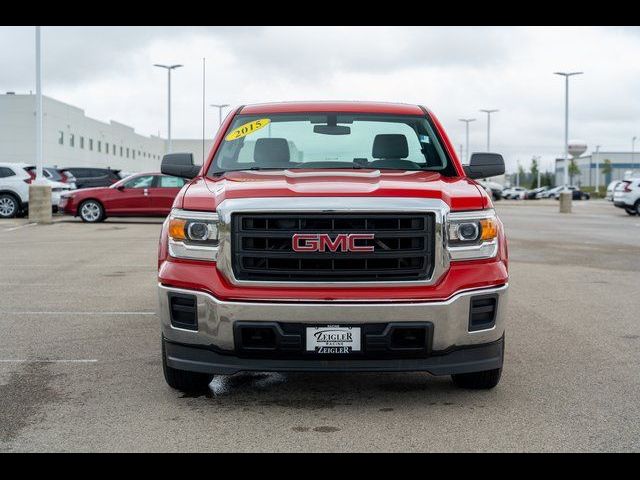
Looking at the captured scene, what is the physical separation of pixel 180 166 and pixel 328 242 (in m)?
2.12

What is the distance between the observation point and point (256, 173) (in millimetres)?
5637

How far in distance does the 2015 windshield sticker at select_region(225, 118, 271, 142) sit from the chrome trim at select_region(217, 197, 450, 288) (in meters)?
1.59

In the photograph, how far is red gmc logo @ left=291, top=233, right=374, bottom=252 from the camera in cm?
472

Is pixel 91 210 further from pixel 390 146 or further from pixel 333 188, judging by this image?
pixel 333 188

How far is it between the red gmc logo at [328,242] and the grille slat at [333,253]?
2 centimetres

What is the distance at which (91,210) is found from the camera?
24359 millimetres

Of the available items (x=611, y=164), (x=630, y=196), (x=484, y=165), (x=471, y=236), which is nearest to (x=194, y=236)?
(x=471, y=236)

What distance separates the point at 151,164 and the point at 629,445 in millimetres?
104517

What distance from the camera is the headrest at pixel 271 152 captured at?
19.7 feet

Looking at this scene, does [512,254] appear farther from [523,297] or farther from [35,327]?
[35,327]

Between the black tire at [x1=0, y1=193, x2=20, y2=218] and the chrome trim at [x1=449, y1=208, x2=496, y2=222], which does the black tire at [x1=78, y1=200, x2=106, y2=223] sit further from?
the chrome trim at [x1=449, y1=208, x2=496, y2=222]

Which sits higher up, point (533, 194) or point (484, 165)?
point (533, 194)

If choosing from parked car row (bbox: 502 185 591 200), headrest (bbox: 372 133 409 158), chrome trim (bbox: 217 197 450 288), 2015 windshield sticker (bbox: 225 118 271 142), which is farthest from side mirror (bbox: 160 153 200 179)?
parked car row (bbox: 502 185 591 200)

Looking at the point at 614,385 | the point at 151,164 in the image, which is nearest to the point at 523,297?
the point at 614,385
